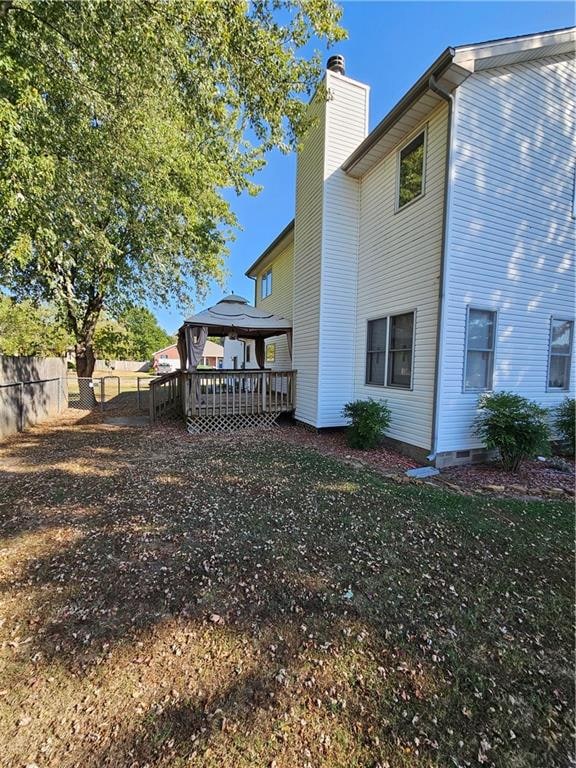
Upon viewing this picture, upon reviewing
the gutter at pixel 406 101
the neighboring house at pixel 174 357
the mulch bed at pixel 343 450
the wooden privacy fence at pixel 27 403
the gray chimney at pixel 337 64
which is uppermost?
the gray chimney at pixel 337 64

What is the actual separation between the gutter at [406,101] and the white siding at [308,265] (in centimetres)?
115

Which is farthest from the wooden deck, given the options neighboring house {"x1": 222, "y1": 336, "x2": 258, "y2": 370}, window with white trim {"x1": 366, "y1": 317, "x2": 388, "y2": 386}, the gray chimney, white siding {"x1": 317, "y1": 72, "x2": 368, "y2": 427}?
the gray chimney

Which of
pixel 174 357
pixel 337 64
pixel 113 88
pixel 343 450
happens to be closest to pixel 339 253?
pixel 343 450

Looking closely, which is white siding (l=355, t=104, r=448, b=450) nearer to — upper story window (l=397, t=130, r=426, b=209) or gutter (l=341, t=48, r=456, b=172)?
upper story window (l=397, t=130, r=426, b=209)

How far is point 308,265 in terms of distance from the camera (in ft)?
29.2

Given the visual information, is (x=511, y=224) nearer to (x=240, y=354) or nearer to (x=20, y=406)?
Result: (x=20, y=406)

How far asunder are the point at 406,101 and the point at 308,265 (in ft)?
12.3

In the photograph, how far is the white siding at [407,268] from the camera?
6.00 metres

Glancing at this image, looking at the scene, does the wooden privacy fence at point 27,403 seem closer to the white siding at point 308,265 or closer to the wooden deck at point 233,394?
the wooden deck at point 233,394

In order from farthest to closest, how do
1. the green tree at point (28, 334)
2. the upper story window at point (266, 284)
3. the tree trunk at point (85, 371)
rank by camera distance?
the green tree at point (28, 334) < the upper story window at point (266, 284) < the tree trunk at point (85, 371)

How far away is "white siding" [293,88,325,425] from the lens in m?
8.30

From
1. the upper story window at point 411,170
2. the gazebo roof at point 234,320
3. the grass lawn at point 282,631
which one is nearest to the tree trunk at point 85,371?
the gazebo roof at point 234,320

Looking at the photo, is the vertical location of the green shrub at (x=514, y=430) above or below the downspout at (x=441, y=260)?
below

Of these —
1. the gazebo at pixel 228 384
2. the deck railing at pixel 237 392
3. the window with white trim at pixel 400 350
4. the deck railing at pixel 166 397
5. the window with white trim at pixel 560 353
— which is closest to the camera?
the window with white trim at pixel 400 350
